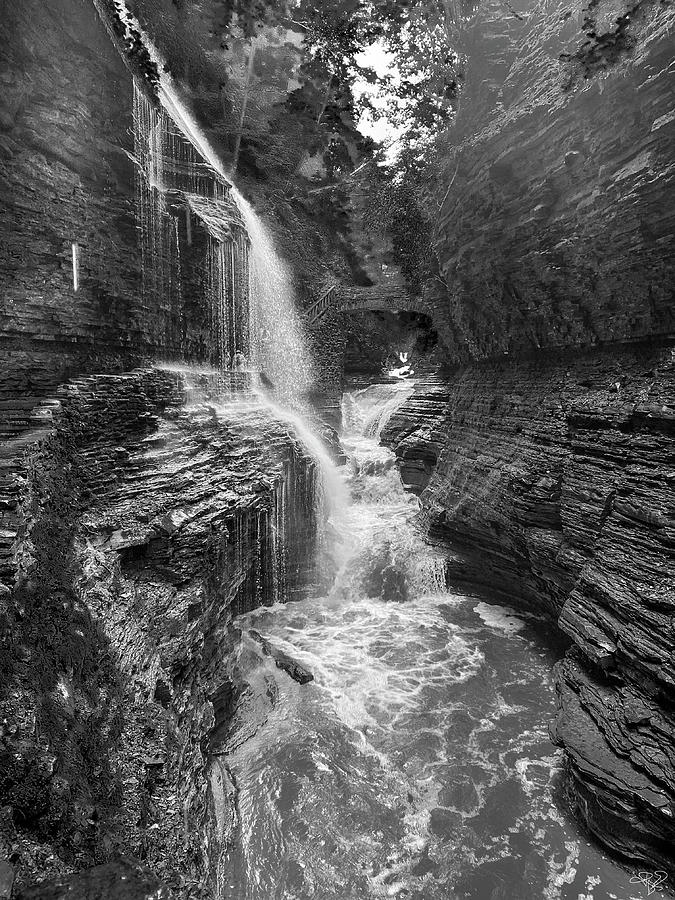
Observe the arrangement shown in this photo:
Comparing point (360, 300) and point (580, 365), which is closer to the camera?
point (580, 365)

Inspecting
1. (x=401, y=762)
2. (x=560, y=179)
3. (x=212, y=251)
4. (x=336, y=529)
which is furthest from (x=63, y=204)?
(x=401, y=762)

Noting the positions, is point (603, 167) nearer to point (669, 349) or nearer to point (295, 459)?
point (669, 349)

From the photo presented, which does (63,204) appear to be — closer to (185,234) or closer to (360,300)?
(185,234)

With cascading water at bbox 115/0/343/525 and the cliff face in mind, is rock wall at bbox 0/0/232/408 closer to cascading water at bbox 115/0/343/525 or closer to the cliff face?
cascading water at bbox 115/0/343/525

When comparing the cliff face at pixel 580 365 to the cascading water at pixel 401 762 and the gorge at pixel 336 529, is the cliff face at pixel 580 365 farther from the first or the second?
the cascading water at pixel 401 762

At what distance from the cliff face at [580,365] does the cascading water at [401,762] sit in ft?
2.80

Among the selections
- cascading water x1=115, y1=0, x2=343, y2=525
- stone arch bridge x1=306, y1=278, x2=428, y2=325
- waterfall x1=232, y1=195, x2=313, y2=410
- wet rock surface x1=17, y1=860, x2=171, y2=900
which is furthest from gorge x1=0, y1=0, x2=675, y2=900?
stone arch bridge x1=306, y1=278, x2=428, y2=325

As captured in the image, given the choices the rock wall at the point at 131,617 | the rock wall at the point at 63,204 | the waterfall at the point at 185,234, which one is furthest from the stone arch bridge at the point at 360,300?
the rock wall at the point at 131,617

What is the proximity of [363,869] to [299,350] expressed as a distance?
65.3ft

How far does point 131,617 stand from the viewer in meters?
5.35

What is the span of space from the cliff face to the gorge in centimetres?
5

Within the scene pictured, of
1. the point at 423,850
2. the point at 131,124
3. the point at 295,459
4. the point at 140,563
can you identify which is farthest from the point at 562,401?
the point at 131,124

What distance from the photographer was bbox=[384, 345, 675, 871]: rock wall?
15.4 feet

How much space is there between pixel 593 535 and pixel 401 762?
15.4 ft
